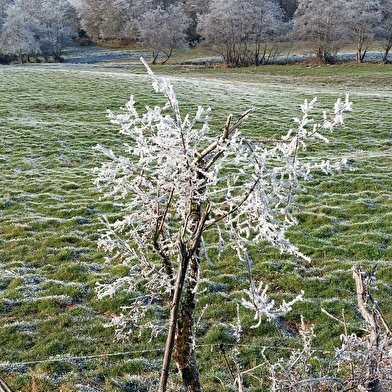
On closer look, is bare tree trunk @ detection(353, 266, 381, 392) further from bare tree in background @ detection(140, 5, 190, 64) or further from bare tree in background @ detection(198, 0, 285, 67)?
bare tree in background @ detection(140, 5, 190, 64)

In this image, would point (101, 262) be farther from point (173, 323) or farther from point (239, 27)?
point (239, 27)

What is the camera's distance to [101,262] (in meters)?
10.5

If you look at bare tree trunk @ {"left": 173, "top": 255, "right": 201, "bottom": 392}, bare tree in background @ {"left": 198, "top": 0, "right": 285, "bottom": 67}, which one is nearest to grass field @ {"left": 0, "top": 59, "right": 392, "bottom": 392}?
bare tree trunk @ {"left": 173, "top": 255, "right": 201, "bottom": 392}

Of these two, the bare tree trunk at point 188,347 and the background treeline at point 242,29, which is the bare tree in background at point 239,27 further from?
the bare tree trunk at point 188,347

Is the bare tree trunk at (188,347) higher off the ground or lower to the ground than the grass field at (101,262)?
higher

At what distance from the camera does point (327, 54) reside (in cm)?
5691

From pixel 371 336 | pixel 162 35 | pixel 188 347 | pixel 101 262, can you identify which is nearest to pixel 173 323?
pixel 188 347

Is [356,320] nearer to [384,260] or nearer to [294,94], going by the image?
[384,260]

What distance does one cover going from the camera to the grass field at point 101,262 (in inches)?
272

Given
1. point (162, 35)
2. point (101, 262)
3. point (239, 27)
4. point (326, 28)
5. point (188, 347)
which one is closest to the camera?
point (188, 347)

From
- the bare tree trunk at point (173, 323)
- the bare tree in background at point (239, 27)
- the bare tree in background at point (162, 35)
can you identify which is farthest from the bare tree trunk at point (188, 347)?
the bare tree in background at point (162, 35)

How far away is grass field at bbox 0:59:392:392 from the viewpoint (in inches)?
272

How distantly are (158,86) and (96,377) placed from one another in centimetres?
544

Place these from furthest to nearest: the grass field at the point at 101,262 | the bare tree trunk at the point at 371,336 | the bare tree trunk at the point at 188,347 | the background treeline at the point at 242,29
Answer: the background treeline at the point at 242,29
the grass field at the point at 101,262
the bare tree trunk at the point at 188,347
the bare tree trunk at the point at 371,336
